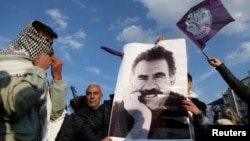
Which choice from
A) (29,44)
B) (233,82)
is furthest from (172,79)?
(29,44)

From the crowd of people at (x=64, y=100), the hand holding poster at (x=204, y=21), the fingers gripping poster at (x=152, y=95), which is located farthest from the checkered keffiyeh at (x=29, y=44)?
the hand holding poster at (x=204, y=21)

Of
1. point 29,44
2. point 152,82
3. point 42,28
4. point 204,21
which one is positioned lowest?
point 152,82

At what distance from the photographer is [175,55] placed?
258 cm

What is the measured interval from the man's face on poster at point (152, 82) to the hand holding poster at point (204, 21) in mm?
607

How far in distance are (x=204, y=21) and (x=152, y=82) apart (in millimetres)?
974

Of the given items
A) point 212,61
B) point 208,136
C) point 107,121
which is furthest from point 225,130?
point 107,121

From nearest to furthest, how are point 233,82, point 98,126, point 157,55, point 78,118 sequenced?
point 157,55 → point 233,82 → point 98,126 → point 78,118

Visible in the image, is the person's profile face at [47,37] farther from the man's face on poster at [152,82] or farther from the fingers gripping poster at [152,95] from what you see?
the man's face on poster at [152,82]

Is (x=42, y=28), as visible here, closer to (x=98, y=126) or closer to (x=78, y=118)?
(x=98, y=126)

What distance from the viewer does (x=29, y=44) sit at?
221 centimetres

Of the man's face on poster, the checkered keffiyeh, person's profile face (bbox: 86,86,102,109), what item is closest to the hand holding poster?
the man's face on poster

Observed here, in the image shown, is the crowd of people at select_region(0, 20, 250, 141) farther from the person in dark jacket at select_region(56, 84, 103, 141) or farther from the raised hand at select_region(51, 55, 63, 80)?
the person in dark jacket at select_region(56, 84, 103, 141)

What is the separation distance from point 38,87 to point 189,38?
5.51 feet

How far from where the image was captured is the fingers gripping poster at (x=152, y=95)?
2383 mm
